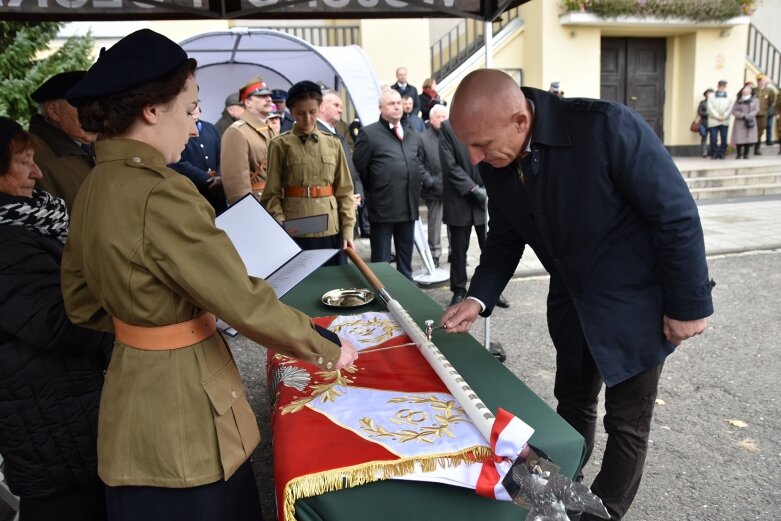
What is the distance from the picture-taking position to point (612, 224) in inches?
76.1

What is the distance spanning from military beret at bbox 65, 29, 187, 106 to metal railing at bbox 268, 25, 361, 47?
44.2 ft

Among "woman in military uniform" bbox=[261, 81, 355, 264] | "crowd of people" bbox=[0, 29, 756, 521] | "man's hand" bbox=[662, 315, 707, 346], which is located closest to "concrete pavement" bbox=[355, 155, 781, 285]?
"woman in military uniform" bbox=[261, 81, 355, 264]

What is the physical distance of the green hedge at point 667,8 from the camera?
46.7 feet

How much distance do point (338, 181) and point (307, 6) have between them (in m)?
1.37

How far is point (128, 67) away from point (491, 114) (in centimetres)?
104

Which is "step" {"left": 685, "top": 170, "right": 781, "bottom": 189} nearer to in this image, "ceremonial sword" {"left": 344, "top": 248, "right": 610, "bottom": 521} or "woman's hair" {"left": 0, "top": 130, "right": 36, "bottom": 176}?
"ceremonial sword" {"left": 344, "top": 248, "right": 610, "bottom": 521}

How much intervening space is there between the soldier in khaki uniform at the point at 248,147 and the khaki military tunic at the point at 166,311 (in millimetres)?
3187

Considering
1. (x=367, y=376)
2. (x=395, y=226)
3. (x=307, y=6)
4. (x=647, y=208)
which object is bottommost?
(x=395, y=226)

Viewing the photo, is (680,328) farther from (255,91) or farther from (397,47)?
(397,47)

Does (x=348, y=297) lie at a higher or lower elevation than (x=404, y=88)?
lower

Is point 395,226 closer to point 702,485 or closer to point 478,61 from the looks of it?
point 702,485

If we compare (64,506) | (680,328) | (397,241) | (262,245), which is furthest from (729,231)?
(64,506)

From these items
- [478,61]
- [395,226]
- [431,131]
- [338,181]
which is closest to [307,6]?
[338,181]

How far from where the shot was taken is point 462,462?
4.74ft
